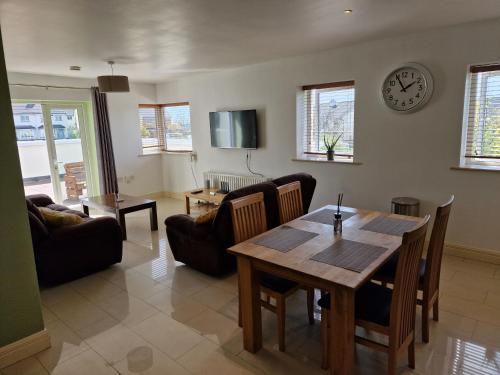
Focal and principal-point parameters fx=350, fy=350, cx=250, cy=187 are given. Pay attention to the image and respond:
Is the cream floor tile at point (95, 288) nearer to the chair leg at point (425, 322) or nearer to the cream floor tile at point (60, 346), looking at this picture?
the cream floor tile at point (60, 346)

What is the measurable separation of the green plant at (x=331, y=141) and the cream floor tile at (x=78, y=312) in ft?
10.8

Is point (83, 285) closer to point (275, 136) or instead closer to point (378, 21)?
point (275, 136)

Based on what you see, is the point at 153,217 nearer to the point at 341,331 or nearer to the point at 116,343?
the point at 116,343

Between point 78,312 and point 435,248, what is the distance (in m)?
2.76

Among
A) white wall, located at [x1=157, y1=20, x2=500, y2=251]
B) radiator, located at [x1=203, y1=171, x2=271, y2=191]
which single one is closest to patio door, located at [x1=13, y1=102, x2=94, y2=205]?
radiator, located at [x1=203, y1=171, x2=271, y2=191]

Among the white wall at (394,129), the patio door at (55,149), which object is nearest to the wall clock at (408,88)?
the white wall at (394,129)

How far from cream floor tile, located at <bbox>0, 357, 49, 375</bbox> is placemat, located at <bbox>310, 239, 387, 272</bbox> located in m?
1.87

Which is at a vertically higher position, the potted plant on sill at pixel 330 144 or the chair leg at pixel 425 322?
the potted plant on sill at pixel 330 144

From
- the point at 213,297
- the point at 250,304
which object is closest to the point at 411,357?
the point at 250,304

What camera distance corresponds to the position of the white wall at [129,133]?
5.94 meters

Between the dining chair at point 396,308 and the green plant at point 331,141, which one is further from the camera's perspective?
the green plant at point 331,141

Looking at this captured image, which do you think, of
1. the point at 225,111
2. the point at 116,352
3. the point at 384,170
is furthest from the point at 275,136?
the point at 116,352

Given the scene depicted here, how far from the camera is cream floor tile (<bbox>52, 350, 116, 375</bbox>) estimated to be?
220 cm

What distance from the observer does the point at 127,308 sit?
9.68ft
